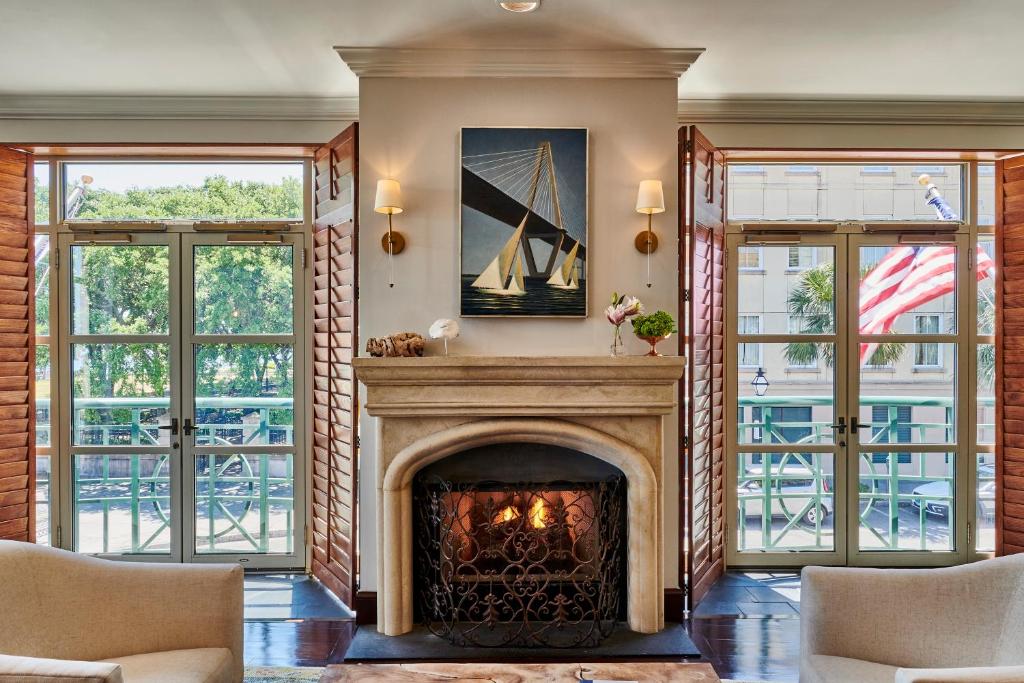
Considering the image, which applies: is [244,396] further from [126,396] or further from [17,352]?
[17,352]

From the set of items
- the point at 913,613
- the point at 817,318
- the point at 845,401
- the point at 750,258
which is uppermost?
the point at 750,258

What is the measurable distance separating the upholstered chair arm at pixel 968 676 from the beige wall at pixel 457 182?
1732 millimetres

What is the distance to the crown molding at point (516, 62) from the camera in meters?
2.97

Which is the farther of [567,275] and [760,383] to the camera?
[760,383]

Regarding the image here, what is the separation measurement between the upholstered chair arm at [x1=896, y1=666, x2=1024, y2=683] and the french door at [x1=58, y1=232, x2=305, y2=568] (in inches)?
123

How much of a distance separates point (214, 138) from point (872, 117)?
3.56 metres

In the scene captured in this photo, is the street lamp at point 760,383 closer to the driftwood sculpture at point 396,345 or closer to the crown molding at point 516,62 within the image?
the crown molding at point 516,62

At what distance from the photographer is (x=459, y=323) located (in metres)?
3.06

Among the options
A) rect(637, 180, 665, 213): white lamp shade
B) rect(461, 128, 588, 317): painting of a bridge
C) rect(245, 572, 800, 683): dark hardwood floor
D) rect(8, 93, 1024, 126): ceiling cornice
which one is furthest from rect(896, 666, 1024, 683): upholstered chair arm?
rect(8, 93, 1024, 126): ceiling cornice

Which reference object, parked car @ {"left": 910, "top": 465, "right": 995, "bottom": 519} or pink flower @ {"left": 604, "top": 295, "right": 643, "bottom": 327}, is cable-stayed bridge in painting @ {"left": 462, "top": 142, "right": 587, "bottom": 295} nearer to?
pink flower @ {"left": 604, "top": 295, "right": 643, "bottom": 327}

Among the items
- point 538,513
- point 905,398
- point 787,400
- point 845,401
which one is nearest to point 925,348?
point 905,398

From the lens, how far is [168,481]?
3.77 m

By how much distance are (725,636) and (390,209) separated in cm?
250

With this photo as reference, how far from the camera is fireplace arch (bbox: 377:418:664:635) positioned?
2.86 meters
